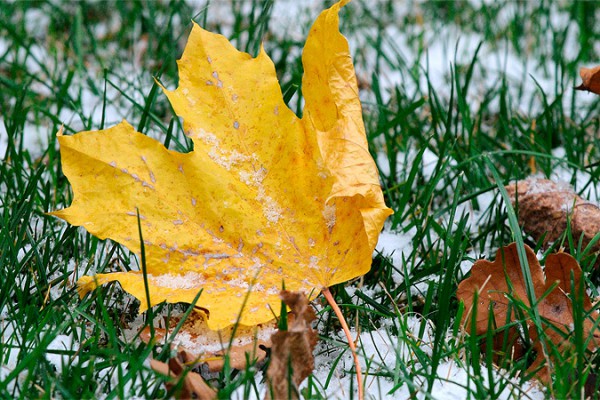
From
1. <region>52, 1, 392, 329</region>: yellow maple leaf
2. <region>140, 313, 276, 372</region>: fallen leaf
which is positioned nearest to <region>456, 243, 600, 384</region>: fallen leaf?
<region>52, 1, 392, 329</region>: yellow maple leaf

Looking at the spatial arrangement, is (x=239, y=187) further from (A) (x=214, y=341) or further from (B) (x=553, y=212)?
(B) (x=553, y=212)

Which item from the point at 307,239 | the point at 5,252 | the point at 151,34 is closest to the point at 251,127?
Answer: the point at 307,239

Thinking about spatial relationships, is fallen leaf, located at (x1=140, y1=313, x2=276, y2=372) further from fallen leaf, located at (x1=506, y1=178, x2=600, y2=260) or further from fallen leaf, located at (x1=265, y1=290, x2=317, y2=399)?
fallen leaf, located at (x1=506, y1=178, x2=600, y2=260)

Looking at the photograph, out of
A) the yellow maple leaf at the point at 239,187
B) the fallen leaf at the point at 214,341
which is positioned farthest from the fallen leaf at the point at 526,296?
the fallen leaf at the point at 214,341

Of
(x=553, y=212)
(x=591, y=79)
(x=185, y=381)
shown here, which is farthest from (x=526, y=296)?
(x=185, y=381)

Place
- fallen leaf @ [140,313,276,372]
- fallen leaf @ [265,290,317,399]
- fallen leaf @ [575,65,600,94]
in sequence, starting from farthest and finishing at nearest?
fallen leaf @ [575,65,600,94]
fallen leaf @ [140,313,276,372]
fallen leaf @ [265,290,317,399]

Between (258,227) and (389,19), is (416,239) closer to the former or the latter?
(258,227)
